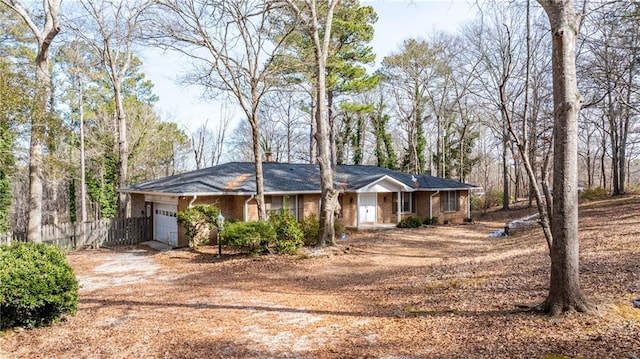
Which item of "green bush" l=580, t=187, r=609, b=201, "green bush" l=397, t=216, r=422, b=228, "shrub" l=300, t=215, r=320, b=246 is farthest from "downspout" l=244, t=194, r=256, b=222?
"green bush" l=580, t=187, r=609, b=201

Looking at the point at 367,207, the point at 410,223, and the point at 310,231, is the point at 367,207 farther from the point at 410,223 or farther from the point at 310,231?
the point at 310,231

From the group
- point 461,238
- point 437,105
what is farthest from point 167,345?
point 437,105

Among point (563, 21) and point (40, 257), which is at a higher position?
point (563, 21)

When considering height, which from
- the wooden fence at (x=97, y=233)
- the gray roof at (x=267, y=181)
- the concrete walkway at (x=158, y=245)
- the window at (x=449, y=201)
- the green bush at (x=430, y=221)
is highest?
the gray roof at (x=267, y=181)

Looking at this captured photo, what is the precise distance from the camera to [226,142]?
3925 centimetres

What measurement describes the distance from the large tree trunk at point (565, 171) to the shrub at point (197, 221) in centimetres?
1164

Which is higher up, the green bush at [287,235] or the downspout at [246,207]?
the downspout at [246,207]

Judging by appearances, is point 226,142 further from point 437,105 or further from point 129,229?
point 129,229

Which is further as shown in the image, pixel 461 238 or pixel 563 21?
pixel 461 238

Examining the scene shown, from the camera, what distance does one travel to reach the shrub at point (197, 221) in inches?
545

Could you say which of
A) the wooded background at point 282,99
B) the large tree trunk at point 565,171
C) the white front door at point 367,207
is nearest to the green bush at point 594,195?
the wooded background at point 282,99

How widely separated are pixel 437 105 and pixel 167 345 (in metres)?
30.9

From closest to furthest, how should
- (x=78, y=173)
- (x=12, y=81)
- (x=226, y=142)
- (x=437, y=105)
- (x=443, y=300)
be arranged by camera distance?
(x=443, y=300) → (x=12, y=81) → (x=78, y=173) → (x=437, y=105) → (x=226, y=142)

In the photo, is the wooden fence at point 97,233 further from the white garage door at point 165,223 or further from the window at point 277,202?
the window at point 277,202
